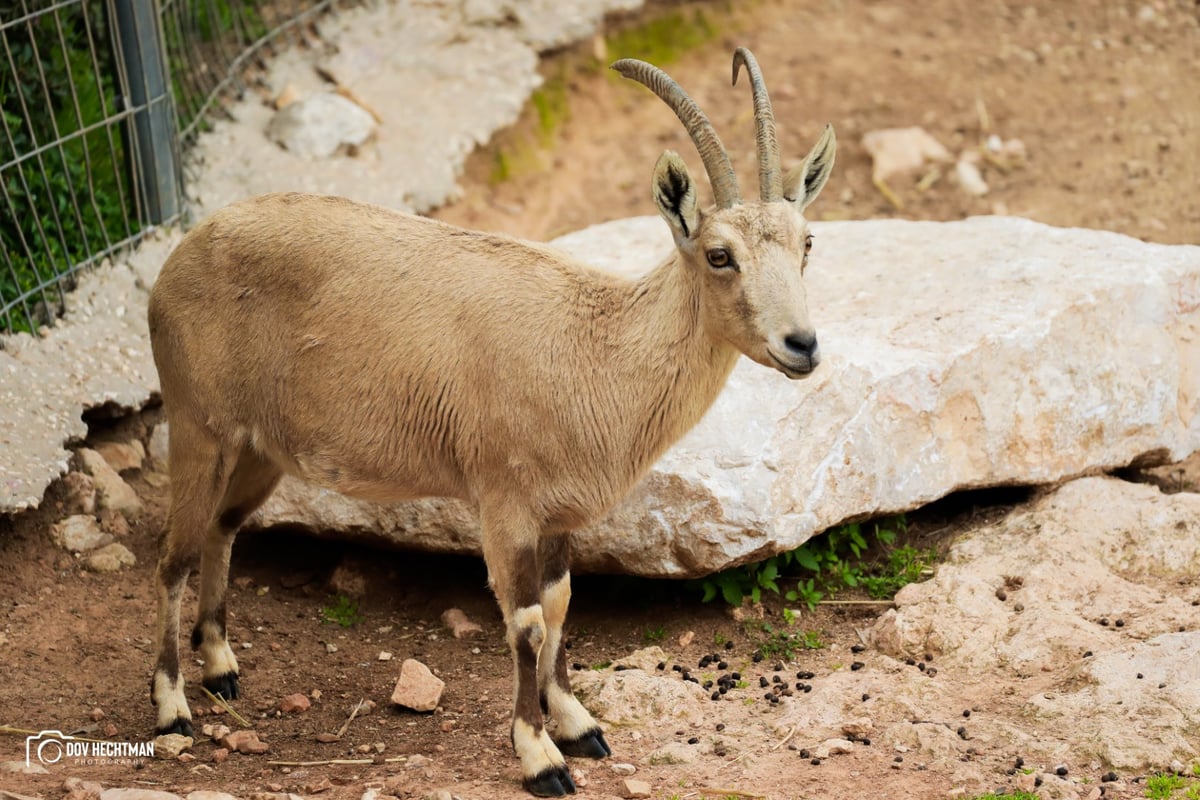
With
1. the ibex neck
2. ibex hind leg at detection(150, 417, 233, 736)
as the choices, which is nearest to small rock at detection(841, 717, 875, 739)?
the ibex neck

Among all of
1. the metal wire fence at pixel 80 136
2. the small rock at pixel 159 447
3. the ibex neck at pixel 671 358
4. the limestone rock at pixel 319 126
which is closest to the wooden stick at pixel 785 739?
the ibex neck at pixel 671 358

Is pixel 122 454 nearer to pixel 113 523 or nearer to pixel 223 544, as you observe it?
pixel 113 523

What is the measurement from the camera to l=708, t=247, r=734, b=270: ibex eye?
568 centimetres

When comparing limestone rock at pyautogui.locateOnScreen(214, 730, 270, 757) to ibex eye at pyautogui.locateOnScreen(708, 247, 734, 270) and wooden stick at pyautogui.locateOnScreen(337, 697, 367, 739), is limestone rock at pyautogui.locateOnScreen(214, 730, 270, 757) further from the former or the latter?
ibex eye at pyautogui.locateOnScreen(708, 247, 734, 270)

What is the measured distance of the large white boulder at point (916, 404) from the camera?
705cm

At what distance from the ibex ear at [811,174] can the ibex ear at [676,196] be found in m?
0.50

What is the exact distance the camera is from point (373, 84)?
1187cm

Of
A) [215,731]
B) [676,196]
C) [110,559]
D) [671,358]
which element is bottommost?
[215,731]

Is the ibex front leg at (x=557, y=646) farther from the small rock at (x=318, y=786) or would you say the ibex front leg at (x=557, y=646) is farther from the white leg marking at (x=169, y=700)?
the white leg marking at (x=169, y=700)

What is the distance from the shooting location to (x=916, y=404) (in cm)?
742

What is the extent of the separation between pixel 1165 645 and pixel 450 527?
141 inches

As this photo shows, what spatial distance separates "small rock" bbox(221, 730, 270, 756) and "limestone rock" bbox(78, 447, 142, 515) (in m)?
2.10

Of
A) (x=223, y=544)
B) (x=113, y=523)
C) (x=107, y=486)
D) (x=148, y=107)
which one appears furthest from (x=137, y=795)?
(x=148, y=107)

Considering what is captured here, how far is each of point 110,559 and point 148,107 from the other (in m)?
3.30
